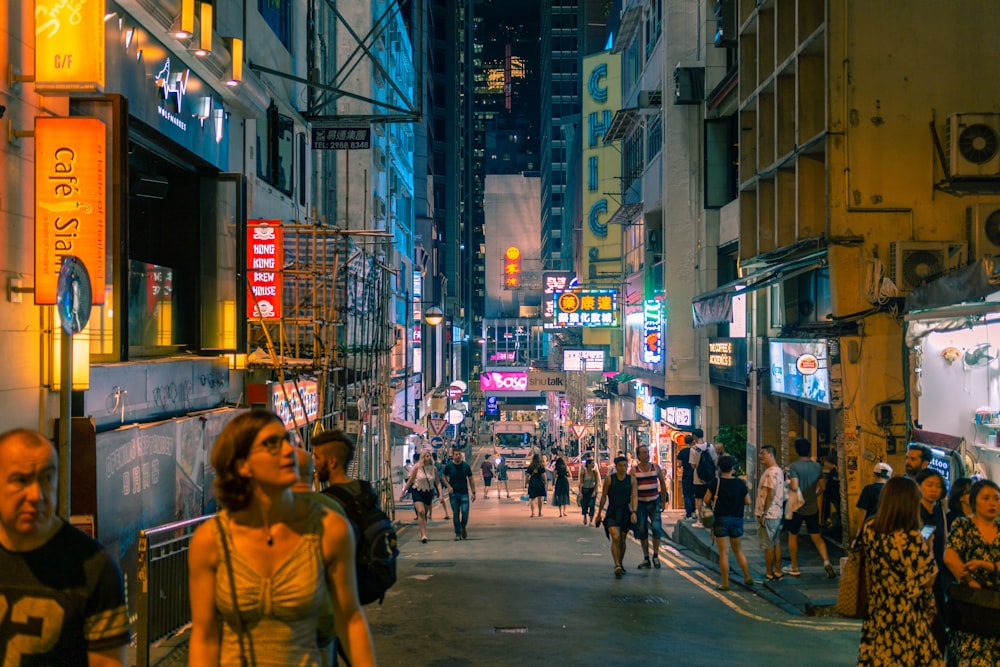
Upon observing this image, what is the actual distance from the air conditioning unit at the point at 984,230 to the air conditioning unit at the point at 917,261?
460 mm

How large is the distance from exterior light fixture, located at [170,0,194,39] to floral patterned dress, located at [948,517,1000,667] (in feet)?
37.0

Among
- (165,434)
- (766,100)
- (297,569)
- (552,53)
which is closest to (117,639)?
(297,569)

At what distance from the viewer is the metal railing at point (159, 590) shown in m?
7.66

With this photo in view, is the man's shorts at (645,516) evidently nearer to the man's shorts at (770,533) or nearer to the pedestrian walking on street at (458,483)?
the man's shorts at (770,533)

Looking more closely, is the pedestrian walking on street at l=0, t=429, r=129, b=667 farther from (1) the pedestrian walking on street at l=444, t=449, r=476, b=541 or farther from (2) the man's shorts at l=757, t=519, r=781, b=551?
(1) the pedestrian walking on street at l=444, t=449, r=476, b=541

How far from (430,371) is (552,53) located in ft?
269

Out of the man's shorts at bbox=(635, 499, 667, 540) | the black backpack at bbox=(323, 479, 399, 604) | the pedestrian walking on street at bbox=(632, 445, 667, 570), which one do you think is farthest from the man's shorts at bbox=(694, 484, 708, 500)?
the black backpack at bbox=(323, 479, 399, 604)

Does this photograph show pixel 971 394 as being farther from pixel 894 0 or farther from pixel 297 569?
pixel 297 569

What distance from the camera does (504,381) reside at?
3258 inches

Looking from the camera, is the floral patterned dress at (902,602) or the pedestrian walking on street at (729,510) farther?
the pedestrian walking on street at (729,510)

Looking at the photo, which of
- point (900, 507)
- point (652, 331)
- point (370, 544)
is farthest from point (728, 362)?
point (370, 544)

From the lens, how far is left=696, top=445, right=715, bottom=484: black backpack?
19359 millimetres

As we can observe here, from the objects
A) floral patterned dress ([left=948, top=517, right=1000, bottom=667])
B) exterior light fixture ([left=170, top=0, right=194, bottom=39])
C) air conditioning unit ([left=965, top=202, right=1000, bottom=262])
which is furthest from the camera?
air conditioning unit ([left=965, top=202, right=1000, bottom=262])

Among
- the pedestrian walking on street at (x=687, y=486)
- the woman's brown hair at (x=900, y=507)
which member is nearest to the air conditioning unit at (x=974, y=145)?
the pedestrian walking on street at (x=687, y=486)
